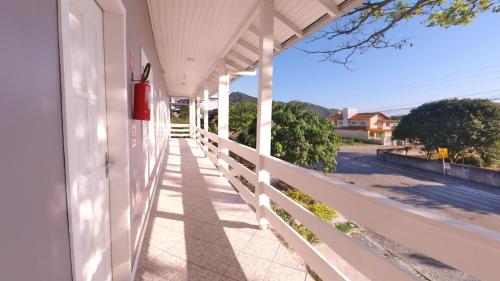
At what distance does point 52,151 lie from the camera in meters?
0.79

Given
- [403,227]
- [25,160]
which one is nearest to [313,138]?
[403,227]

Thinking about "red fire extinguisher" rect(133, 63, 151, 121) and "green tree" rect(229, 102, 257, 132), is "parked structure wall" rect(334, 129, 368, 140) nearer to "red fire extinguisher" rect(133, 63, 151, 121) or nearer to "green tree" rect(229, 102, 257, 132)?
"green tree" rect(229, 102, 257, 132)

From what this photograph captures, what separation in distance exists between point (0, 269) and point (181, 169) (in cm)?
568

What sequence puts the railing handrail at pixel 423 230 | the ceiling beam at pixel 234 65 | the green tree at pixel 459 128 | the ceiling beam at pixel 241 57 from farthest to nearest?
the green tree at pixel 459 128 < the ceiling beam at pixel 234 65 < the ceiling beam at pixel 241 57 < the railing handrail at pixel 423 230

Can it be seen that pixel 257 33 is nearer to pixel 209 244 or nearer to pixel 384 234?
pixel 209 244

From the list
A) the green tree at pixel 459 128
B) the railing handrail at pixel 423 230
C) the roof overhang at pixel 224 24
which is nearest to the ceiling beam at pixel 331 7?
the roof overhang at pixel 224 24

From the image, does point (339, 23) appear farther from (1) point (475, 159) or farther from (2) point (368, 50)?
(1) point (475, 159)

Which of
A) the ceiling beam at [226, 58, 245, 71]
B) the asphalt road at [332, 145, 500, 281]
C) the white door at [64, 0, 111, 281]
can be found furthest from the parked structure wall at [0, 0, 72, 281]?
the asphalt road at [332, 145, 500, 281]

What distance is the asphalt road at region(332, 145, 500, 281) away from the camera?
278 inches

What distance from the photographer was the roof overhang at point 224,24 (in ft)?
9.02

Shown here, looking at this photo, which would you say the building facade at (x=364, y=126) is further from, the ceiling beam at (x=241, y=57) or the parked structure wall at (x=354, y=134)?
the ceiling beam at (x=241, y=57)

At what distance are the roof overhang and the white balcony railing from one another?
1.72 m

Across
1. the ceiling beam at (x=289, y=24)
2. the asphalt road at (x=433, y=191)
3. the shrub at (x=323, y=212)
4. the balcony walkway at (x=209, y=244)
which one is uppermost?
the ceiling beam at (x=289, y=24)

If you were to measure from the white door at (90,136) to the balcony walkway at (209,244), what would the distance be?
2.04 ft
